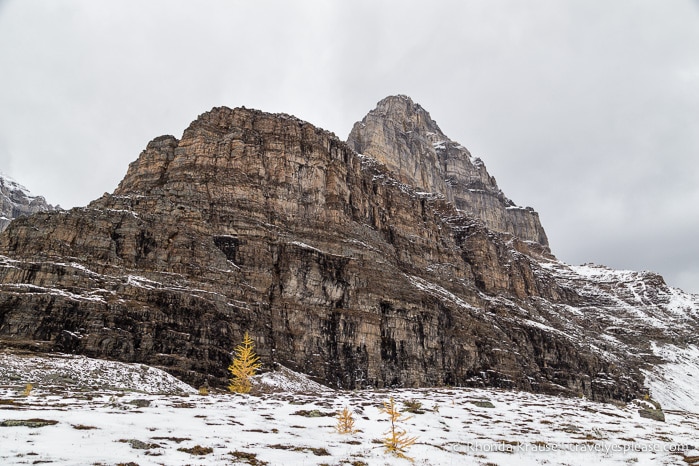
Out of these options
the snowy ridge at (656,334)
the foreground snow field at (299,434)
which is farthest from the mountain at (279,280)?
the foreground snow field at (299,434)

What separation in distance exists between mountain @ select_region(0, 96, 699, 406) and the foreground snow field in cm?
1856

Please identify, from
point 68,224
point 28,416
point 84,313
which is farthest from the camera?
point 68,224

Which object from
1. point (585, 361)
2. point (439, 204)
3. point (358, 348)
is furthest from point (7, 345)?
point (439, 204)

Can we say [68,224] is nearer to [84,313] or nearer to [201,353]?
[84,313]

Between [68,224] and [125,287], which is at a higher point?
[68,224]

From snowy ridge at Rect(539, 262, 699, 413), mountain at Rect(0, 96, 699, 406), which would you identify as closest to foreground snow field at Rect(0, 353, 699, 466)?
mountain at Rect(0, 96, 699, 406)

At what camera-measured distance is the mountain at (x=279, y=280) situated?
51.7 m

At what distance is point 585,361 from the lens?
371 ft

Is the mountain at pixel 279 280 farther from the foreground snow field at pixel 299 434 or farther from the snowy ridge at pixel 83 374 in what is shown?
the foreground snow field at pixel 299 434

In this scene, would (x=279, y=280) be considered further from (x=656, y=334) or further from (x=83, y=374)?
(x=656, y=334)

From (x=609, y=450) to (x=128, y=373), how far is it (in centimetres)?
3918

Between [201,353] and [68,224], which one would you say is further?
[68,224]

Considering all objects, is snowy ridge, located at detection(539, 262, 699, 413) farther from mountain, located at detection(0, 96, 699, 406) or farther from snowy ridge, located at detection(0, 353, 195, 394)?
snowy ridge, located at detection(0, 353, 195, 394)

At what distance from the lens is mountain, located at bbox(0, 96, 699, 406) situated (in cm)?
5169
